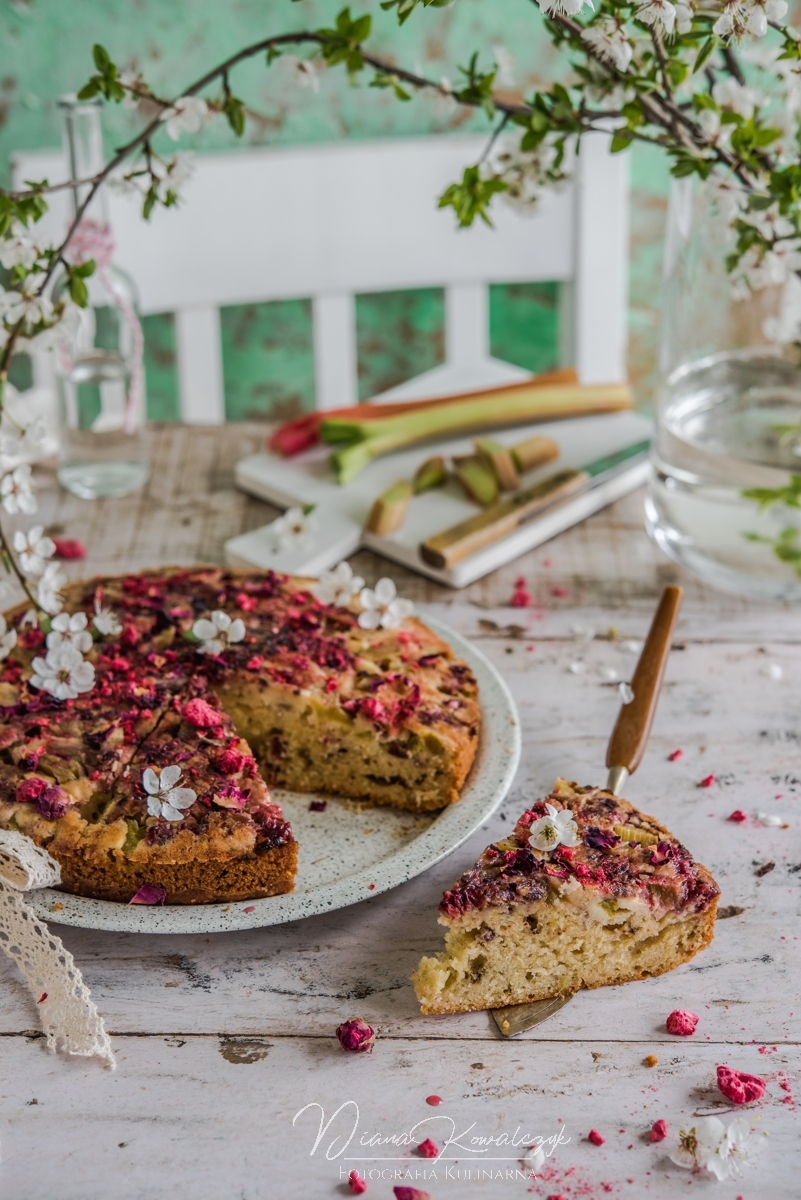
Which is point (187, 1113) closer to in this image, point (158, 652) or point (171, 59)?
point (158, 652)

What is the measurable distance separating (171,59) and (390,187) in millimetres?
722

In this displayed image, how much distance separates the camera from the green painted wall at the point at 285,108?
134 inches

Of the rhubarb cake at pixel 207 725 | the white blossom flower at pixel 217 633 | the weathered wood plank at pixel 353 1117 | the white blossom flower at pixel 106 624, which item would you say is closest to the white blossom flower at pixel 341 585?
the rhubarb cake at pixel 207 725

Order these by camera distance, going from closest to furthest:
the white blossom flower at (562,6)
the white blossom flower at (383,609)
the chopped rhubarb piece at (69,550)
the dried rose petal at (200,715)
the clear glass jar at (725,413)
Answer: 1. the white blossom flower at (562,6)
2. the dried rose petal at (200,715)
3. the white blossom flower at (383,609)
4. the clear glass jar at (725,413)
5. the chopped rhubarb piece at (69,550)

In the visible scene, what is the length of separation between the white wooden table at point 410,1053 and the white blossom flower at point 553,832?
0.19m

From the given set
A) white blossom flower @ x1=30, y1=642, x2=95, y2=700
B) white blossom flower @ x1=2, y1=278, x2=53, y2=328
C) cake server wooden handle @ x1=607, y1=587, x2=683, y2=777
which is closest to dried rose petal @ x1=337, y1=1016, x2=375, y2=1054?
cake server wooden handle @ x1=607, y1=587, x2=683, y2=777

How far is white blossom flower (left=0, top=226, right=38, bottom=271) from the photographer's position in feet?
6.03

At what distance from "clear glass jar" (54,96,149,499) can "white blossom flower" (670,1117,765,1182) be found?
5.90 feet

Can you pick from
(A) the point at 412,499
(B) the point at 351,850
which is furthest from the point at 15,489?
(A) the point at 412,499

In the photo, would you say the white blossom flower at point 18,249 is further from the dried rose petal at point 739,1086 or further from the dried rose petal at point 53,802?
the dried rose petal at point 739,1086

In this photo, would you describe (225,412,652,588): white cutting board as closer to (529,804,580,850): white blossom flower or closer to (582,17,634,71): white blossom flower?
Answer: (529,804,580,850): white blossom flower

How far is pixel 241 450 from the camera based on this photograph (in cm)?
304

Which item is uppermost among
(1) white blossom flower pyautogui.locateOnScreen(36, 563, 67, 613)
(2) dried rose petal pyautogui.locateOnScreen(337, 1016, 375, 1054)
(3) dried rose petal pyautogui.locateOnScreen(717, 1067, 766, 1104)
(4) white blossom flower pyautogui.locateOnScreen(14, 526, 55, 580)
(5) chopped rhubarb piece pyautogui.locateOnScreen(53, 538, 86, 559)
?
(4) white blossom flower pyautogui.locateOnScreen(14, 526, 55, 580)

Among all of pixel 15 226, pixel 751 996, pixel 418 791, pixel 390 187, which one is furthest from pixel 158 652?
pixel 390 187
